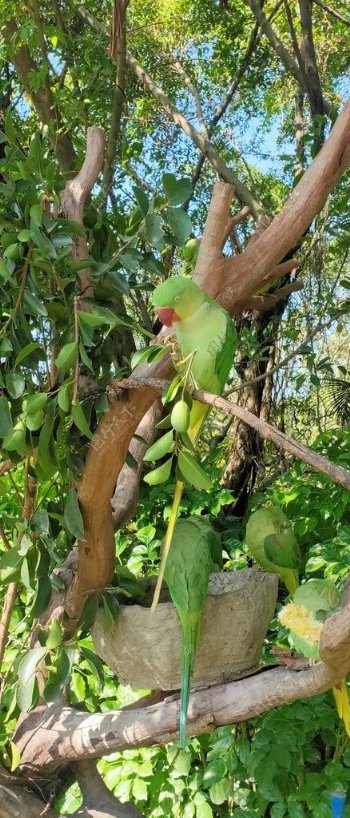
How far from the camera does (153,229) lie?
77 centimetres

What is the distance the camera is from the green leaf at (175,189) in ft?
2.56

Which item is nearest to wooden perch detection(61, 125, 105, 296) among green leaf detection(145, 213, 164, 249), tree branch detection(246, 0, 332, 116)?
green leaf detection(145, 213, 164, 249)

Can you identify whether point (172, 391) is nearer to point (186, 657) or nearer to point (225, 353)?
point (225, 353)

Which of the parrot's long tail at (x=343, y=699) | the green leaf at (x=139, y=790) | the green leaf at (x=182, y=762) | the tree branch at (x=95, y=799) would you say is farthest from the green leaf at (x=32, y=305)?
the green leaf at (x=139, y=790)

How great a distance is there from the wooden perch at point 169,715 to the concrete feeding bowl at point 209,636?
0.03 m

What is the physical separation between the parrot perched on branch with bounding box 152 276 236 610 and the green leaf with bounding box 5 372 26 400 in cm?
18

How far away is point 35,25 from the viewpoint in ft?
4.90

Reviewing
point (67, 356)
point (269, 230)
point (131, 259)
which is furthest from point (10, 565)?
point (269, 230)

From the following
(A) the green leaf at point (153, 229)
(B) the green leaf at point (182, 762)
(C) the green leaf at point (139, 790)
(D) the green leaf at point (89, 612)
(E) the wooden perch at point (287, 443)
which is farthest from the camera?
(C) the green leaf at point (139, 790)

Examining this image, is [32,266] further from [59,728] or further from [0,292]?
[59,728]

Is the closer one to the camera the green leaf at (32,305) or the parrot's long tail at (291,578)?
the green leaf at (32,305)

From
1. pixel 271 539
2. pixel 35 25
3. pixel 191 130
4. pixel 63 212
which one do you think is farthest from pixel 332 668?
pixel 191 130

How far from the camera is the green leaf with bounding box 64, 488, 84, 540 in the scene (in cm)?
78

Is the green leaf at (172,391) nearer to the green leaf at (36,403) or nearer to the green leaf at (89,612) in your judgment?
the green leaf at (36,403)
